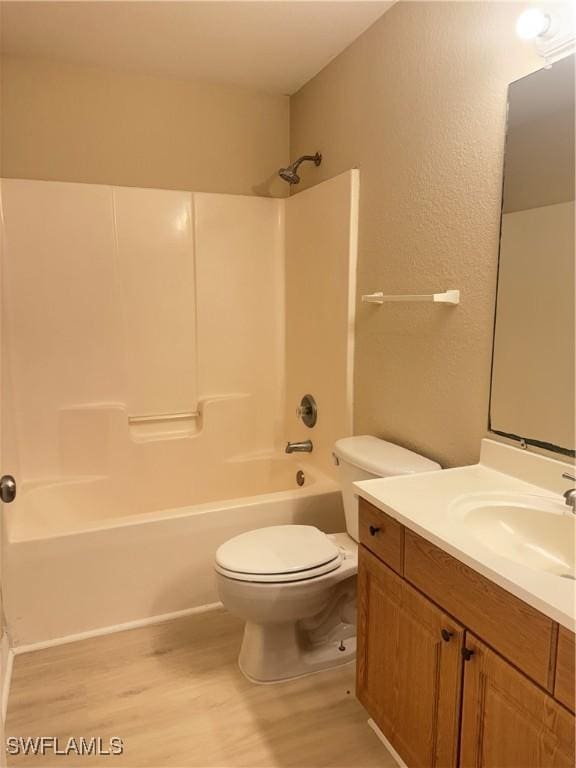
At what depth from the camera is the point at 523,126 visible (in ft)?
4.70

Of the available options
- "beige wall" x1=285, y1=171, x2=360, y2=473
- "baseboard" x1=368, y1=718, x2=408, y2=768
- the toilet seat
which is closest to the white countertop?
the toilet seat

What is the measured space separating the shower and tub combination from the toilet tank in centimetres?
40

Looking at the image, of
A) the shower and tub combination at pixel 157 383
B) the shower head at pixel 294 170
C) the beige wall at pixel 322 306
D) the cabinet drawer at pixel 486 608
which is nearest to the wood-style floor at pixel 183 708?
the shower and tub combination at pixel 157 383

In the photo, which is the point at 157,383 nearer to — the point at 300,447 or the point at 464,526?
the point at 300,447

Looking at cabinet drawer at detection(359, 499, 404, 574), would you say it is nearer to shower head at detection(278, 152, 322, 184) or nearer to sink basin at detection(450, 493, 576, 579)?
sink basin at detection(450, 493, 576, 579)

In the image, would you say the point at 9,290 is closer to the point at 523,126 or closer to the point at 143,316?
the point at 143,316

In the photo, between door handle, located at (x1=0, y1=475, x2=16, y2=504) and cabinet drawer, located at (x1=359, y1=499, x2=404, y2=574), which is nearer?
cabinet drawer, located at (x1=359, y1=499, x2=404, y2=574)

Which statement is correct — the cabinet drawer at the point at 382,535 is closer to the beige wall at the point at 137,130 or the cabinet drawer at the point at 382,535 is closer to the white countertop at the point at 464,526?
the white countertop at the point at 464,526

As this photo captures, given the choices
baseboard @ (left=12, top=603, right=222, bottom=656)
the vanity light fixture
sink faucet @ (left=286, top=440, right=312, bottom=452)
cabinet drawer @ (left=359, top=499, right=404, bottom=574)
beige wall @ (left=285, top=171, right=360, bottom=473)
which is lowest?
baseboard @ (left=12, top=603, right=222, bottom=656)

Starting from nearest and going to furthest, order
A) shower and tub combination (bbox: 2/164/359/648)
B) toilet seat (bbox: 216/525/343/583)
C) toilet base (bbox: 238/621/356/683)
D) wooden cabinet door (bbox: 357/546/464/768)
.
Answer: wooden cabinet door (bbox: 357/546/464/768) → toilet seat (bbox: 216/525/343/583) → toilet base (bbox: 238/621/356/683) → shower and tub combination (bbox: 2/164/359/648)

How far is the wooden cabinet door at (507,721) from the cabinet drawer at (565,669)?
22 millimetres

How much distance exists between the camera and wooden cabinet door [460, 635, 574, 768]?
0.92 metres

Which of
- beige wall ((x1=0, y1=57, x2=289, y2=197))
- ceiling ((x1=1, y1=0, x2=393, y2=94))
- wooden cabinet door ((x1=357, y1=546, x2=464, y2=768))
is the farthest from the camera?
beige wall ((x1=0, y1=57, x2=289, y2=197))

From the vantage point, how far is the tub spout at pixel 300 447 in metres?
2.65
